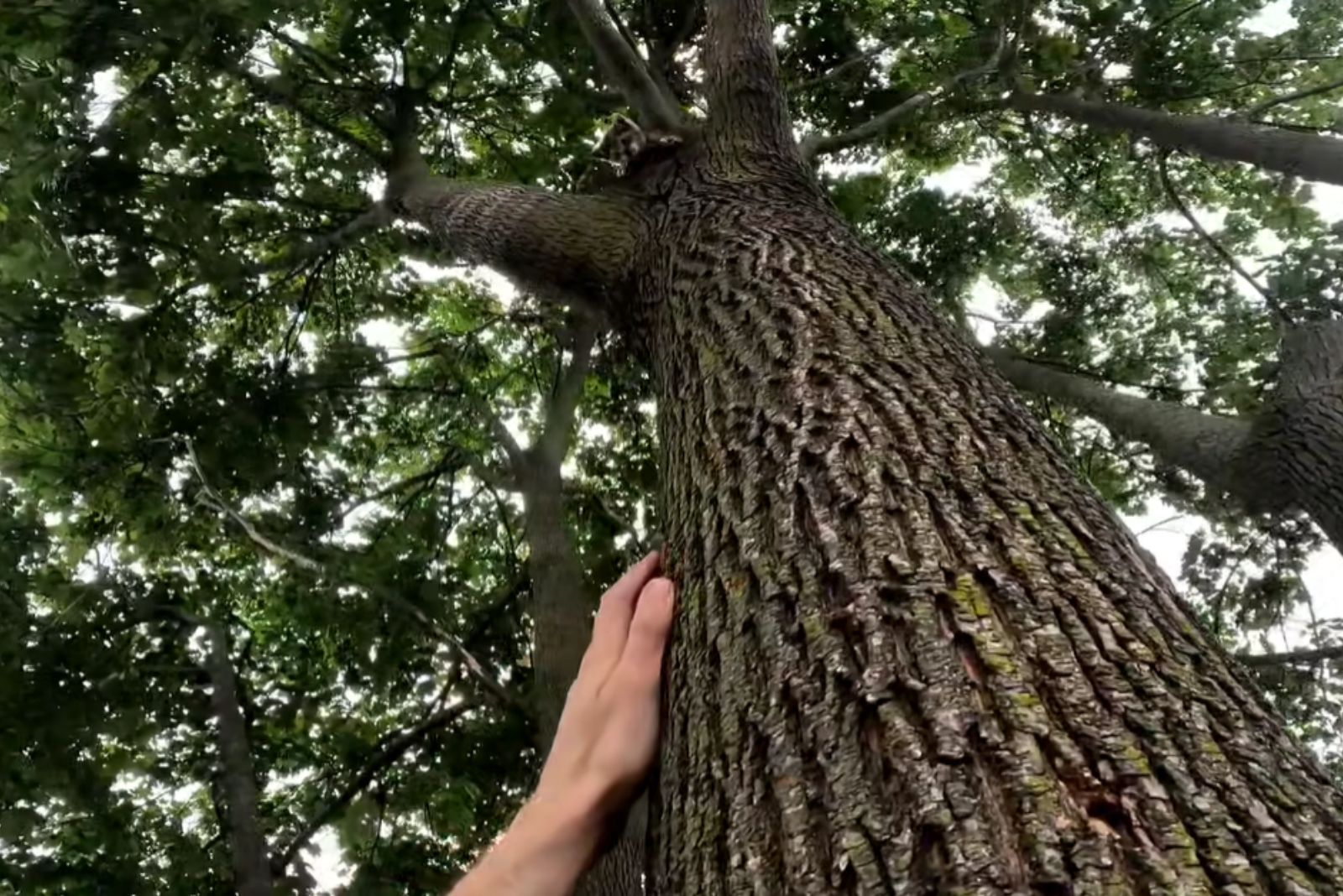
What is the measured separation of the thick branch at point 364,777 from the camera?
5617mm

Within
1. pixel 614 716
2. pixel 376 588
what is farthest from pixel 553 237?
pixel 376 588

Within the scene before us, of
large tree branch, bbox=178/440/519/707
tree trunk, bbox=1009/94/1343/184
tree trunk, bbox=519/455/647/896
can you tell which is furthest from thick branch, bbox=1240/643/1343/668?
large tree branch, bbox=178/440/519/707

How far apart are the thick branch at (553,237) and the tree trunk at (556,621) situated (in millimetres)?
1761

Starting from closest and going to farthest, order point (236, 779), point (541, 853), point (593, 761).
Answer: point (541, 853)
point (593, 761)
point (236, 779)

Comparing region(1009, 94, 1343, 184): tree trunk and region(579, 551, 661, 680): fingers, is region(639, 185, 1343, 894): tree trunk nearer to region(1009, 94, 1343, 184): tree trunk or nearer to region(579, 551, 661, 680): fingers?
region(579, 551, 661, 680): fingers

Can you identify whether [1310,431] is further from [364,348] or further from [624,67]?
[364,348]

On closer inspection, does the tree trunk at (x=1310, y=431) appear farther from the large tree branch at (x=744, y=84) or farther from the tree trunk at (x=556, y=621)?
the tree trunk at (x=556, y=621)

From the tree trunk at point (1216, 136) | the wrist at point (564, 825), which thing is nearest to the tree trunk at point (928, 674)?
the wrist at point (564, 825)

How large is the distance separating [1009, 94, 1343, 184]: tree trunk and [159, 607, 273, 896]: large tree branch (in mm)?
7148

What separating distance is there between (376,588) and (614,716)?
4.32m

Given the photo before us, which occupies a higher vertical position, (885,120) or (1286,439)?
(885,120)

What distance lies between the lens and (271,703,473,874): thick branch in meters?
5.62

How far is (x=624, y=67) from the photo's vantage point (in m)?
4.99

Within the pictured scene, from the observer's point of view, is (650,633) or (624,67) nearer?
(650,633)
